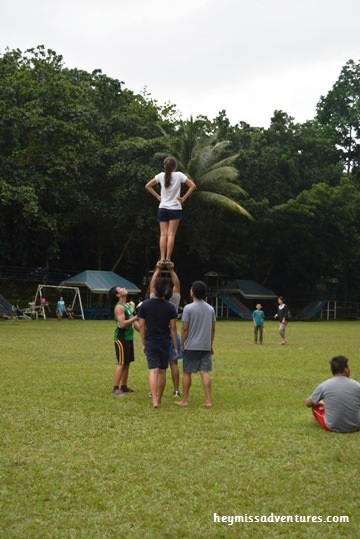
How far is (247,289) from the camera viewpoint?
160ft

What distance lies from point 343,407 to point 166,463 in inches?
101

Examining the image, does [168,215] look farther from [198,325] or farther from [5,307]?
[5,307]

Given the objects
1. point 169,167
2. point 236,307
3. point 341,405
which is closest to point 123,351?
point 169,167

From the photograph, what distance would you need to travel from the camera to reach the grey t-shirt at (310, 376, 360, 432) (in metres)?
8.18

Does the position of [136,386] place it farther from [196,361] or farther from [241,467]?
[241,467]

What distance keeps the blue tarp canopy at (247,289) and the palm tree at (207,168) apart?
698 centimetres

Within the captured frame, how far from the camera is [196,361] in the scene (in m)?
9.98

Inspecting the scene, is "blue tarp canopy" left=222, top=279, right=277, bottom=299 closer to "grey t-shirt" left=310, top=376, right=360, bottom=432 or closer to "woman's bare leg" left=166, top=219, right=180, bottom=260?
"woman's bare leg" left=166, top=219, right=180, bottom=260

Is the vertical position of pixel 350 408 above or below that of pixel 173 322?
below

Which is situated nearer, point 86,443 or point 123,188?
point 86,443

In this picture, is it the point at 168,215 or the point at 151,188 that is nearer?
the point at 168,215

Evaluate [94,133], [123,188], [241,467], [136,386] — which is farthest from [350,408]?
[94,133]

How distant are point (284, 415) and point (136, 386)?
3664 mm

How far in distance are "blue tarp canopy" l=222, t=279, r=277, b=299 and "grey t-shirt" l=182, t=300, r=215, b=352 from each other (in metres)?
38.0
